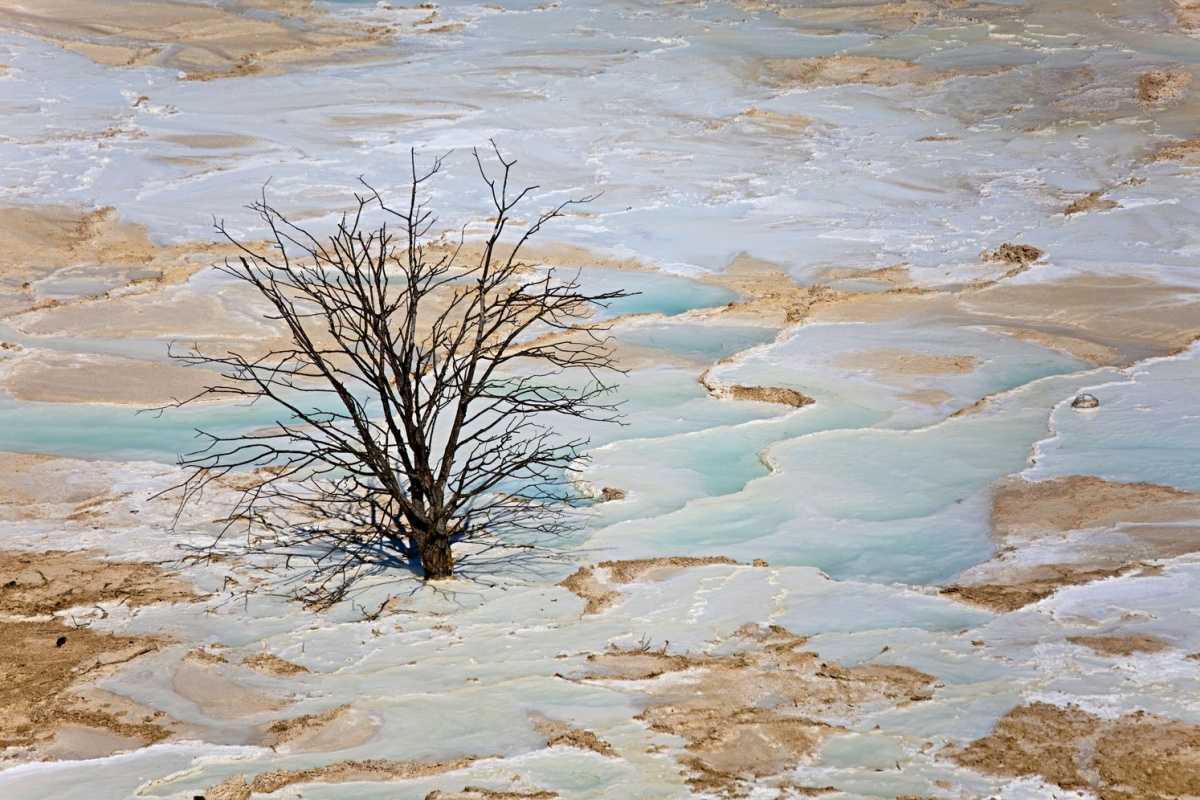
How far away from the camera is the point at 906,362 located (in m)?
8.36

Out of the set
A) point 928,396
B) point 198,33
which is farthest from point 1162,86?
point 198,33

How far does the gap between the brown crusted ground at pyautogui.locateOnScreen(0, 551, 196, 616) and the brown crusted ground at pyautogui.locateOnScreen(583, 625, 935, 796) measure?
1828mm

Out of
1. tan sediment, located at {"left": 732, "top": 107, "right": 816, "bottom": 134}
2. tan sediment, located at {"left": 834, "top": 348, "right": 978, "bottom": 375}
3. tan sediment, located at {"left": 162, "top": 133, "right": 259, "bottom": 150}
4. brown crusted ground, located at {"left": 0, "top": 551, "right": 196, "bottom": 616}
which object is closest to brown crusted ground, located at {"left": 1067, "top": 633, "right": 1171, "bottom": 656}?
brown crusted ground, located at {"left": 0, "top": 551, "right": 196, "bottom": 616}

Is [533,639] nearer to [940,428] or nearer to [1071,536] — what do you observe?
[1071,536]

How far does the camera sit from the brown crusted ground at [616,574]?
541 centimetres

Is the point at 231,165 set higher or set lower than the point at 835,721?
higher

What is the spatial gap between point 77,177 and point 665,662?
367 inches

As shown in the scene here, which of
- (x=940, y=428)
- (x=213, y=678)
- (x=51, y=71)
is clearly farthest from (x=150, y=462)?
(x=51, y=71)

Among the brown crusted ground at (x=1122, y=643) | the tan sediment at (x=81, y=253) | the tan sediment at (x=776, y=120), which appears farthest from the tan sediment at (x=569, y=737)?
the tan sediment at (x=776, y=120)

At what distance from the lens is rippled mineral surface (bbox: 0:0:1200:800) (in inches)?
161

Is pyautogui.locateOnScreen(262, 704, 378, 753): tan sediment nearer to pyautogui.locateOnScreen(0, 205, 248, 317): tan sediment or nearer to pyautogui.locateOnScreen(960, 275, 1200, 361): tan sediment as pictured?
pyautogui.locateOnScreen(960, 275, 1200, 361): tan sediment

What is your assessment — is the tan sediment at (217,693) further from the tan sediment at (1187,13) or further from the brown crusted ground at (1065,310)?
the tan sediment at (1187,13)

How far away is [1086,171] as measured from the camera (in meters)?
12.3

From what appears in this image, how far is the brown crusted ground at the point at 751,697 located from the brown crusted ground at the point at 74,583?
1.83 m
